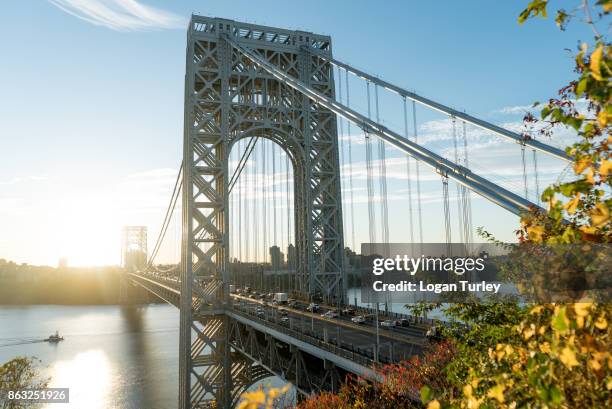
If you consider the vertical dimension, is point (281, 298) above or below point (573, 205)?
below

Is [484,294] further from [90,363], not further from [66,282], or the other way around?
[66,282]

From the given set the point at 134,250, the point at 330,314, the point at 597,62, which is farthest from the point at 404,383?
the point at 134,250

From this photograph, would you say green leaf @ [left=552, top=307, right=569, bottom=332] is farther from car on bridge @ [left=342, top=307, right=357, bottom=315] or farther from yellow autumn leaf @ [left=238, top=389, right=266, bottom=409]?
car on bridge @ [left=342, top=307, right=357, bottom=315]

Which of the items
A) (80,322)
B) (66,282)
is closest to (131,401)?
(80,322)

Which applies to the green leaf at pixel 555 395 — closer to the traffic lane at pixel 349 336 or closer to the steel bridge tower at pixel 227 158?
the traffic lane at pixel 349 336

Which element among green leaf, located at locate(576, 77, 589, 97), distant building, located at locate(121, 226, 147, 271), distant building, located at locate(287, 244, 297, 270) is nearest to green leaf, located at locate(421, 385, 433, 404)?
green leaf, located at locate(576, 77, 589, 97)

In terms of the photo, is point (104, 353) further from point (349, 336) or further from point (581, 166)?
point (581, 166)

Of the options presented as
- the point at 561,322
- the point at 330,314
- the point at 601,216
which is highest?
the point at 601,216
